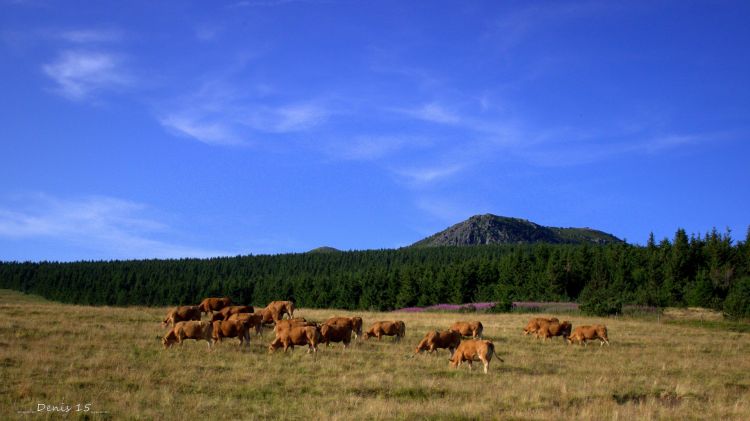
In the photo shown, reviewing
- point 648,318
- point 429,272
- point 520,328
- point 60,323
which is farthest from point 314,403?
point 429,272

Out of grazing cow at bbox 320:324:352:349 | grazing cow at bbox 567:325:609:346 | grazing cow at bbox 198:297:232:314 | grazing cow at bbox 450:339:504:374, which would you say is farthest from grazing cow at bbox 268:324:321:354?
grazing cow at bbox 567:325:609:346

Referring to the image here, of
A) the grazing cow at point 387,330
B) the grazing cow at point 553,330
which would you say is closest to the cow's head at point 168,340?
the grazing cow at point 387,330

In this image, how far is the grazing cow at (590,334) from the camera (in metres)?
29.7

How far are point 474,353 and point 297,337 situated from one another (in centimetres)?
681

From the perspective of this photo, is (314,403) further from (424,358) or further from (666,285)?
(666,285)

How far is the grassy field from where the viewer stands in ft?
46.3

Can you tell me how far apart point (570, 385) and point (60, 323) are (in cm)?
2270

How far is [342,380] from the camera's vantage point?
1781 centimetres

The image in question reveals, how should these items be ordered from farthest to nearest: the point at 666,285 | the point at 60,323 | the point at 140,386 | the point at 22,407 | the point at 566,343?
the point at 666,285 → the point at 566,343 → the point at 60,323 → the point at 140,386 → the point at 22,407

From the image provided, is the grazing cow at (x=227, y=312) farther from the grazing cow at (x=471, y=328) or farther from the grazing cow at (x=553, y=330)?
the grazing cow at (x=553, y=330)

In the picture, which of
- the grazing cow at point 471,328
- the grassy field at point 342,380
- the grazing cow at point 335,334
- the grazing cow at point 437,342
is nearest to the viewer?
the grassy field at point 342,380

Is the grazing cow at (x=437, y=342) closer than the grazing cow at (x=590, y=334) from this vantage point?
Yes

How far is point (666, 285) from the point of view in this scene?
230 ft

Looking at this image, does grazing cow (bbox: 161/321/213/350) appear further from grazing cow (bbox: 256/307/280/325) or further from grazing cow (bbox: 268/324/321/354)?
grazing cow (bbox: 256/307/280/325)
